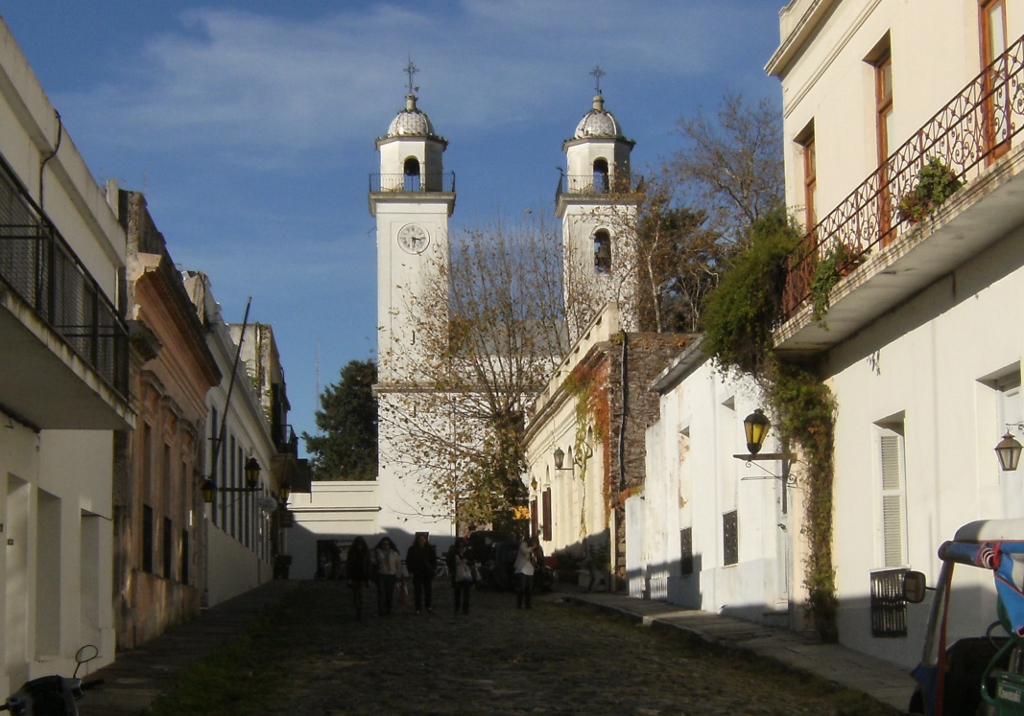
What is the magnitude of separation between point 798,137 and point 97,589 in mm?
9975

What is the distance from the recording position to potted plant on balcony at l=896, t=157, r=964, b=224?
40.4ft

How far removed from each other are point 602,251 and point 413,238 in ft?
33.8

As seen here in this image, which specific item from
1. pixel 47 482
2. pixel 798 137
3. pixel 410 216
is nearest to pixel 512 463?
pixel 410 216

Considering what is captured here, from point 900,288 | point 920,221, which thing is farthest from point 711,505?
point 920,221

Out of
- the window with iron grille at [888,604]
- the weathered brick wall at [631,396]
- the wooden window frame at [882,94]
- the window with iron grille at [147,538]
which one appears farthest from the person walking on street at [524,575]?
the wooden window frame at [882,94]

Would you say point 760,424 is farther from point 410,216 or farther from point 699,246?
point 410,216

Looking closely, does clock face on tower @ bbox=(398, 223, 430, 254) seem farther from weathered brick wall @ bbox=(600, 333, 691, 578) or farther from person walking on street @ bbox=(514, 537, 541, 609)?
person walking on street @ bbox=(514, 537, 541, 609)

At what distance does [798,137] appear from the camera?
714 inches

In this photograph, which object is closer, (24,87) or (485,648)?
(24,87)

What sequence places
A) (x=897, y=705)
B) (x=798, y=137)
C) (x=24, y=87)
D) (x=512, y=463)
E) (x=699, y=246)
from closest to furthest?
(x=897, y=705), (x=24, y=87), (x=798, y=137), (x=699, y=246), (x=512, y=463)

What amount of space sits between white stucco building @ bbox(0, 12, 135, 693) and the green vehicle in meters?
5.71

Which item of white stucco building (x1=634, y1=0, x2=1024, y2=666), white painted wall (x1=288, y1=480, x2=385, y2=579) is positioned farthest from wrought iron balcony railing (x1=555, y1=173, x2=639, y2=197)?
white stucco building (x1=634, y1=0, x2=1024, y2=666)

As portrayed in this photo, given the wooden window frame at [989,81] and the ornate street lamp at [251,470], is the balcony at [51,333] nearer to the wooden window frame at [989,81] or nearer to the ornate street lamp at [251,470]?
the wooden window frame at [989,81]

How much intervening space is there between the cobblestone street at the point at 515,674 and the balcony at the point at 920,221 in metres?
3.72
